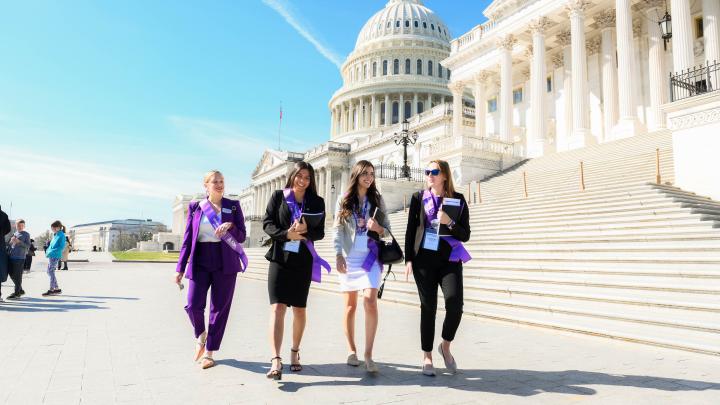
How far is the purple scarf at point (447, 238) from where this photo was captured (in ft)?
15.6

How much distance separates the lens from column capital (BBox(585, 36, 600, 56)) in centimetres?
3032

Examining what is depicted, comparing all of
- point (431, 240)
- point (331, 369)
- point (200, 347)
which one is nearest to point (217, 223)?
point (200, 347)

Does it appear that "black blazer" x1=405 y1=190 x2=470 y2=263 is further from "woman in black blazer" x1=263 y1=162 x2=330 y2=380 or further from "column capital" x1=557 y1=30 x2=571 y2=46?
"column capital" x1=557 y1=30 x2=571 y2=46

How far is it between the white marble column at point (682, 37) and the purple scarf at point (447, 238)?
2067cm

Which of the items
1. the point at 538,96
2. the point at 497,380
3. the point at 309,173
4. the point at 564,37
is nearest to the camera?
the point at 497,380

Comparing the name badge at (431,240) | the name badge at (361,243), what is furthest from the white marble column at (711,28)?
the name badge at (361,243)

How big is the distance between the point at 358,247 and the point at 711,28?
2517 centimetres

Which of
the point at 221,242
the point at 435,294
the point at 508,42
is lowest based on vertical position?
the point at 435,294

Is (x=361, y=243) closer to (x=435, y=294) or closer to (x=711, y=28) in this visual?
(x=435, y=294)

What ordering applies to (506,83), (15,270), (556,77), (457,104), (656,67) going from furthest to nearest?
(457,104) → (556,77) → (506,83) → (656,67) → (15,270)

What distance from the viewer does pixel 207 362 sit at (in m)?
4.80

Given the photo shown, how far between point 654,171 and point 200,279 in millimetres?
15903

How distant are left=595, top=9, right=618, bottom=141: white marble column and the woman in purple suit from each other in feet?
89.7

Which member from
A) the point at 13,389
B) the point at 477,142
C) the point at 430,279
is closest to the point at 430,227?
the point at 430,279
